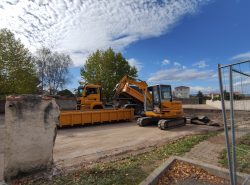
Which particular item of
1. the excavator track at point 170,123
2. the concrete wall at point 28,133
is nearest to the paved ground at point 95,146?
the concrete wall at point 28,133

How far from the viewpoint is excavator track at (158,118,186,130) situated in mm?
13849

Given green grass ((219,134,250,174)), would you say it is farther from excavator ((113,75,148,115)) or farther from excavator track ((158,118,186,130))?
excavator ((113,75,148,115))

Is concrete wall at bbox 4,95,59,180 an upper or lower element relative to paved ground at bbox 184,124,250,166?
upper

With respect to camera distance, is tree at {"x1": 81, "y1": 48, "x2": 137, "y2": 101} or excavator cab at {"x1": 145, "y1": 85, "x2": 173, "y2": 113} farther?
tree at {"x1": 81, "y1": 48, "x2": 137, "y2": 101}

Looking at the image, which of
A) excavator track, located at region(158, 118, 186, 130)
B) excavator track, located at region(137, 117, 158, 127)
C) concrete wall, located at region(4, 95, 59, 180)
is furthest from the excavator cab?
concrete wall, located at region(4, 95, 59, 180)

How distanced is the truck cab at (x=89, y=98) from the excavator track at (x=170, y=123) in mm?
6163

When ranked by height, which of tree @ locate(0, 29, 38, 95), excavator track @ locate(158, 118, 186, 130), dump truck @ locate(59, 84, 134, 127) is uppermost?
tree @ locate(0, 29, 38, 95)

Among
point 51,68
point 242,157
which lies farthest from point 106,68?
point 242,157

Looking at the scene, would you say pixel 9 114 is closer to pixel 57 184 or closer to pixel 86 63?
pixel 57 184

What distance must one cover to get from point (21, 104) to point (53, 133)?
101cm

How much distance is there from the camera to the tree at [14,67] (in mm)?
28453

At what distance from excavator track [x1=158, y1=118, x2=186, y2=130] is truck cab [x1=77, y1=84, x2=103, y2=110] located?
6163 millimetres

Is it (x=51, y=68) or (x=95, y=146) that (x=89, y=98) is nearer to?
(x=95, y=146)

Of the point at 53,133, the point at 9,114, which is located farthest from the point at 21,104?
the point at 53,133
